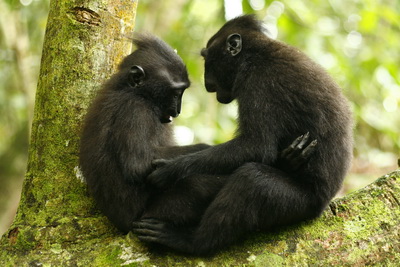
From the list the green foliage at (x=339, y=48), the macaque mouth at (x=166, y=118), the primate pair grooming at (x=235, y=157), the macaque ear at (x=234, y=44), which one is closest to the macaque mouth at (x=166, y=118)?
the macaque mouth at (x=166, y=118)

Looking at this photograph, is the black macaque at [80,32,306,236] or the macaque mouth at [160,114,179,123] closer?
the black macaque at [80,32,306,236]

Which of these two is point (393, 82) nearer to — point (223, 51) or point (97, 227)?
point (223, 51)

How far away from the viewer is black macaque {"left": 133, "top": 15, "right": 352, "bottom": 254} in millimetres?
3908

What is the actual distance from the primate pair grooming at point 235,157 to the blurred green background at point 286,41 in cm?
223

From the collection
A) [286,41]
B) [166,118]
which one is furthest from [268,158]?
[286,41]

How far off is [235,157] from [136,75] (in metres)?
1.29

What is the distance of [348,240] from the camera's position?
3814 mm

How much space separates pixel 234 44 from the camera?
203 inches

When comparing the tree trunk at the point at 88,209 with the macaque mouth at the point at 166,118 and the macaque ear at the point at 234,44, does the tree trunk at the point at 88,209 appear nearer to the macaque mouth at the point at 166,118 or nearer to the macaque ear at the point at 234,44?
the macaque mouth at the point at 166,118

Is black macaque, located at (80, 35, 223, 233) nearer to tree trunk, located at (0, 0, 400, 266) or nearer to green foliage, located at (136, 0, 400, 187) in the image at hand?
tree trunk, located at (0, 0, 400, 266)

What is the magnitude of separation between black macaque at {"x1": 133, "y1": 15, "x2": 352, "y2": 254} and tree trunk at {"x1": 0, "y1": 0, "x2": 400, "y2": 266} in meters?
0.14

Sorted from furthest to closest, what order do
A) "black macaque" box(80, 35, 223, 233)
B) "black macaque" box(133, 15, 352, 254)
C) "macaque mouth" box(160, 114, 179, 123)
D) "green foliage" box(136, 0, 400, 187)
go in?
"green foliage" box(136, 0, 400, 187) < "macaque mouth" box(160, 114, 179, 123) < "black macaque" box(80, 35, 223, 233) < "black macaque" box(133, 15, 352, 254)

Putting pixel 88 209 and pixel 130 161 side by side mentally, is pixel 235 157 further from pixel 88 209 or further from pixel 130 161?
pixel 88 209

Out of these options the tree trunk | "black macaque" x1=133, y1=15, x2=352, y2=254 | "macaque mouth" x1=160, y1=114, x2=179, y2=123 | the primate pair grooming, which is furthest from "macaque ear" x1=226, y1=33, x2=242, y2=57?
the tree trunk
